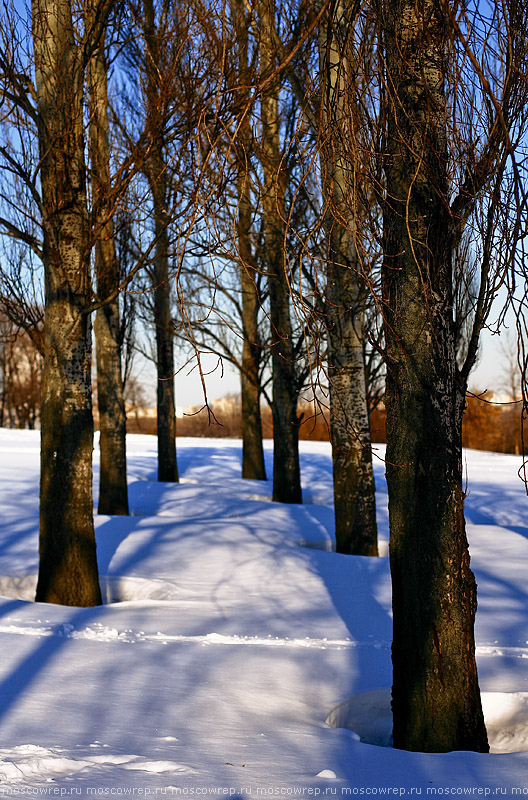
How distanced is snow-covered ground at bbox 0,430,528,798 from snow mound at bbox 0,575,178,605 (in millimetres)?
13

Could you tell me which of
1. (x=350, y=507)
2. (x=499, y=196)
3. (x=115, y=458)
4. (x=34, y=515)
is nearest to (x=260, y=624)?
(x=350, y=507)

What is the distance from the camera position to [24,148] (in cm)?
584

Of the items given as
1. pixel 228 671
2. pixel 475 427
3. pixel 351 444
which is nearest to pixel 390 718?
pixel 228 671

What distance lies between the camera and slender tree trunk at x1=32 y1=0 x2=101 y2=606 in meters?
5.76

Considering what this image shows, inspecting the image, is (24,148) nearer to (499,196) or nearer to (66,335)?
(66,335)

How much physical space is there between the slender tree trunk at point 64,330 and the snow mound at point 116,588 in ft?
1.81

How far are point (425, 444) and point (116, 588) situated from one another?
13.3 ft

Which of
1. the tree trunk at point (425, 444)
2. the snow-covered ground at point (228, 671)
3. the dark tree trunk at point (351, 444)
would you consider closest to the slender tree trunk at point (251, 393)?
the snow-covered ground at point (228, 671)

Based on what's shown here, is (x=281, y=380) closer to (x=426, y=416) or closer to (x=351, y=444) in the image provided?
(x=351, y=444)

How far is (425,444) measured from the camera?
346cm

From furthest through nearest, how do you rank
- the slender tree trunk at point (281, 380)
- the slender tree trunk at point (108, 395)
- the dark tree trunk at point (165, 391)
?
1. the dark tree trunk at point (165, 391)
2. the slender tree trunk at point (281, 380)
3. the slender tree trunk at point (108, 395)

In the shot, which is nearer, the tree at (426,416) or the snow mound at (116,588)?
the tree at (426,416)

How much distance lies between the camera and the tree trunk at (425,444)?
3383 mm

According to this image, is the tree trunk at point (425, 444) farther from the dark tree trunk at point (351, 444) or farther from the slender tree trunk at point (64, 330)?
the dark tree trunk at point (351, 444)
